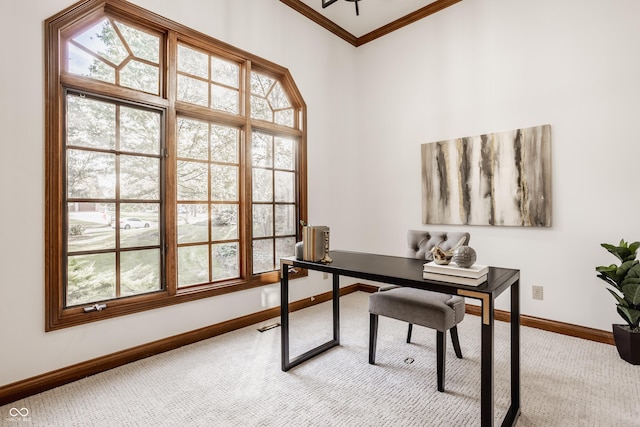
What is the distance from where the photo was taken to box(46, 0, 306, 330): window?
2061 millimetres

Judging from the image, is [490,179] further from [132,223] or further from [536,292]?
[132,223]

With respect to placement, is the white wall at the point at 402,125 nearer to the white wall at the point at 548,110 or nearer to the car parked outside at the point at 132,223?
the white wall at the point at 548,110

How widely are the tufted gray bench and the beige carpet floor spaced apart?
21 centimetres

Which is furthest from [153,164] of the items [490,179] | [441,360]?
[490,179]

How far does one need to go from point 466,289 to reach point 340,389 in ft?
3.44

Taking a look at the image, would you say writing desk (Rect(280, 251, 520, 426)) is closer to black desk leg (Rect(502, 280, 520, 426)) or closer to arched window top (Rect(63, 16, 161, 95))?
black desk leg (Rect(502, 280, 520, 426))

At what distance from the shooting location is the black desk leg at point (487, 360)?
130 centimetres

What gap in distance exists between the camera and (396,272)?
1713mm

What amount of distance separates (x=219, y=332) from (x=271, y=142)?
1930 millimetres

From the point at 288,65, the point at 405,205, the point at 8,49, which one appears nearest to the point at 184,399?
the point at 8,49

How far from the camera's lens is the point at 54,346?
1960 mm

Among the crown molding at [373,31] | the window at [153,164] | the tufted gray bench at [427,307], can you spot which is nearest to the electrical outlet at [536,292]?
the tufted gray bench at [427,307]

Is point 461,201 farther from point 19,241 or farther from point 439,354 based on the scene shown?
point 19,241

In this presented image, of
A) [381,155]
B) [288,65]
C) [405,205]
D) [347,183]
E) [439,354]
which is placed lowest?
[439,354]
